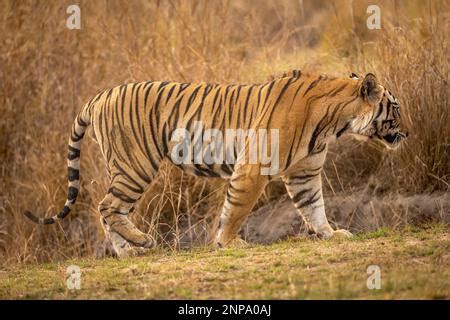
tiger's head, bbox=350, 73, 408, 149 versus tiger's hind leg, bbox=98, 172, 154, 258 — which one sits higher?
tiger's head, bbox=350, 73, 408, 149

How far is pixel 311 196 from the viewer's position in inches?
293

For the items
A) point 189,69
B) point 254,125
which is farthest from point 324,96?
point 189,69

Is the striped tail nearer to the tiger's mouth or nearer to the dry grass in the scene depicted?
the dry grass

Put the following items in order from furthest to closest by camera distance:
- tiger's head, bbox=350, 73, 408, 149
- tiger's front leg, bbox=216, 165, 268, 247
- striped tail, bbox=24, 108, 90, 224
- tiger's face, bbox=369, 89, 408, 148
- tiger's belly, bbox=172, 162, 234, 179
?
striped tail, bbox=24, 108, 90, 224, tiger's belly, bbox=172, 162, 234, 179, tiger's face, bbox=369, 89, 408, 148, tiger's head, bbox=350, 73, 408, 149, tiger's front leg, bbox=216, 165, 268, 247

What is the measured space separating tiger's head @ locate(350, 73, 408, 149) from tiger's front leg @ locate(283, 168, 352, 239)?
0.58m

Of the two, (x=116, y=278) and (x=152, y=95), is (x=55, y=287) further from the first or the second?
(x=152, y=95)

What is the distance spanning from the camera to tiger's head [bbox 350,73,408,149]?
702 centimetres

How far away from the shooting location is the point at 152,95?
24.6 feet

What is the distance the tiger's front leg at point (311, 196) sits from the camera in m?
7.43

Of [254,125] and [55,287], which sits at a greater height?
[254,125]

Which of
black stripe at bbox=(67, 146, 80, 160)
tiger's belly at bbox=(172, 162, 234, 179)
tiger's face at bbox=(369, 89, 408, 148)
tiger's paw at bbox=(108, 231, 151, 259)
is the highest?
tiger's face at bbox=(369, 89, 408, 148)

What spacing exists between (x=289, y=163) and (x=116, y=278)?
1.74 meters

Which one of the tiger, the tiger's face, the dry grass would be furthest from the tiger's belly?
the tiger's face

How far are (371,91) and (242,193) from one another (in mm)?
1345
